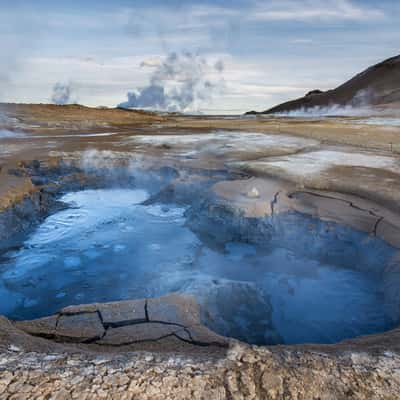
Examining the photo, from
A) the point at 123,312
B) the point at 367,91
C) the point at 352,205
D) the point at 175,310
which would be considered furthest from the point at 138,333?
the point at 367,91

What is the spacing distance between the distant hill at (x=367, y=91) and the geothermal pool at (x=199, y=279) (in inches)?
1992

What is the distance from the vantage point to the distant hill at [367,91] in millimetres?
54062

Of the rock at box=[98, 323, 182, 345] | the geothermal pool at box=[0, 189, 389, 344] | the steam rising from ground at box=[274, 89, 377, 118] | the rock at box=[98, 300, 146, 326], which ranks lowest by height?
the geothermal pool at box=[0, 189, 389, 344]

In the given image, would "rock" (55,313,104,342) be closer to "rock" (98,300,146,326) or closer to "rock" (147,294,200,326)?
"rock" (98,300,146,326)

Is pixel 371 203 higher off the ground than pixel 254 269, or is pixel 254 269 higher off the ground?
pixel 371 203

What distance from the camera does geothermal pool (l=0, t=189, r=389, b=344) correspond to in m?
3.76

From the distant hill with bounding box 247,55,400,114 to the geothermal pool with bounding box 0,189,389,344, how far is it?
50590 millimetres

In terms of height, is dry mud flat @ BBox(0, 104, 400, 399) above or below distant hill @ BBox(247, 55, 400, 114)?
below

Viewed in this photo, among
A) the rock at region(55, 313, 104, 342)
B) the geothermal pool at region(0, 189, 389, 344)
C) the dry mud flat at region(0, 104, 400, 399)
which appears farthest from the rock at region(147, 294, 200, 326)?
the rock at region(55, 313, 104, 342)

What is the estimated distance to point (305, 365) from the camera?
7.12ft

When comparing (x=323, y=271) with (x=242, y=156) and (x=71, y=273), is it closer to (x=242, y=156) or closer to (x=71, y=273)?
(x=71, y=273)

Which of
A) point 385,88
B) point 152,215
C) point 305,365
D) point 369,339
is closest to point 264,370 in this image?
point 305,365

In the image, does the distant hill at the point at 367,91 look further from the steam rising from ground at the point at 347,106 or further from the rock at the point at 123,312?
the rock at the point at 123,312

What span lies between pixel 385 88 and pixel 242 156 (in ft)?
189
